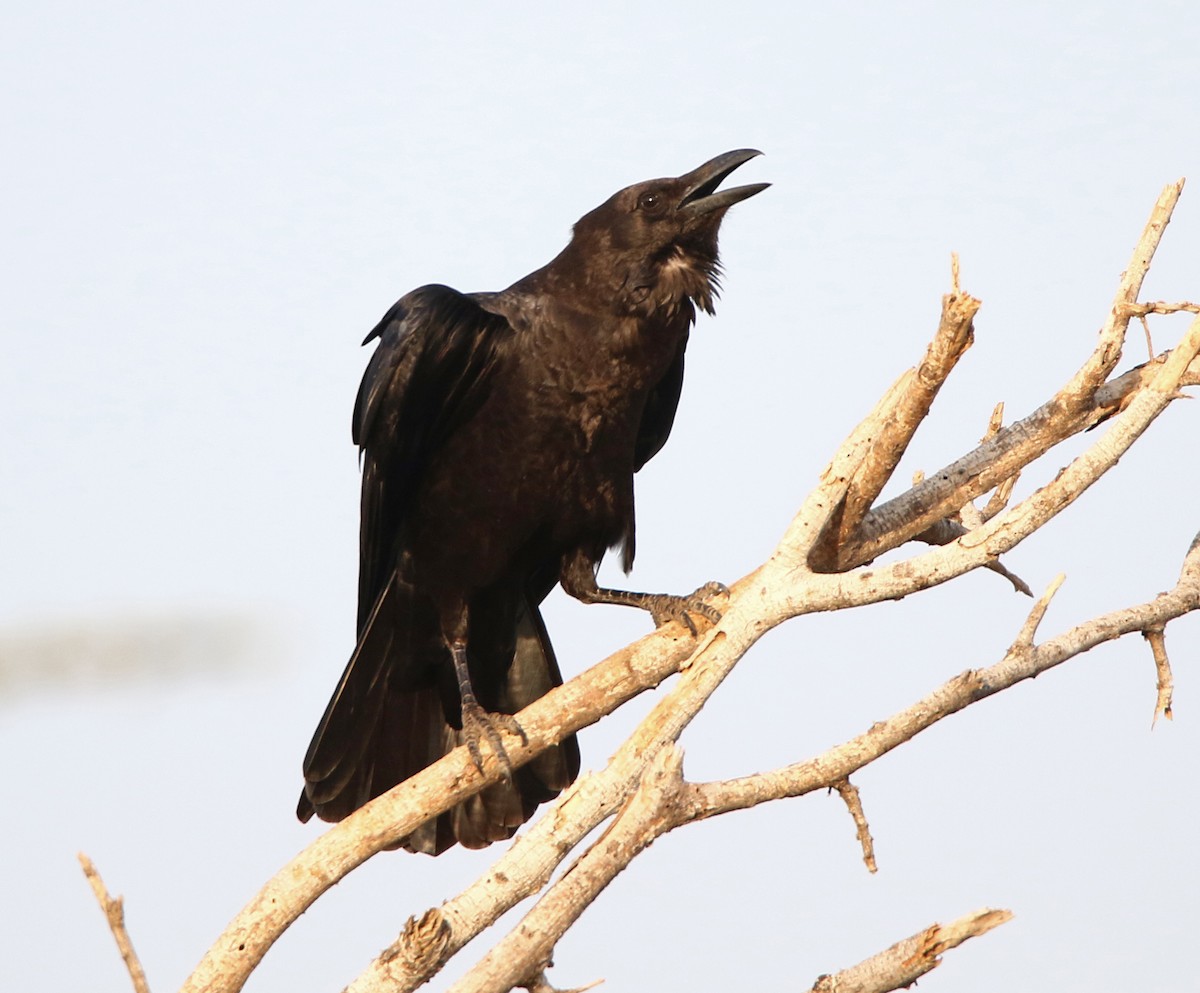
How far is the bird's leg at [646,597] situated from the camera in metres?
4.47

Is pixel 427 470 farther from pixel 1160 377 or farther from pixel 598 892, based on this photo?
pixel 1160 377

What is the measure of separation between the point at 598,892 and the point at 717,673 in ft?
2.29

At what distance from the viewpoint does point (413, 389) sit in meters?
5.14

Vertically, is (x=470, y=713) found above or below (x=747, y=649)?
above

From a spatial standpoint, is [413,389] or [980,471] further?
[413,389]

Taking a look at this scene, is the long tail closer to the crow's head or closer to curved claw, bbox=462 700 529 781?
curved claw, bbox=462 700 529 781

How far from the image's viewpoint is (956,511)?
4.45 meters

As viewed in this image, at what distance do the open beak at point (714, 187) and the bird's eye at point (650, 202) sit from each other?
0.07 metres

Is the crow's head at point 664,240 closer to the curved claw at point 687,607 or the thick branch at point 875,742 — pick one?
the curved claw at point 687,607

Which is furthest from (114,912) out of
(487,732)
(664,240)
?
(664,240)

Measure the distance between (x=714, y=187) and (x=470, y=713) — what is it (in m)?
2.03

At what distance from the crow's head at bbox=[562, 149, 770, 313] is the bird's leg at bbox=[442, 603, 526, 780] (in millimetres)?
1278

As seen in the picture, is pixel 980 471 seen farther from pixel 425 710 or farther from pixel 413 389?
pixel 425 710

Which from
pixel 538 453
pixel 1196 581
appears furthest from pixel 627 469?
pixel 1196 581
